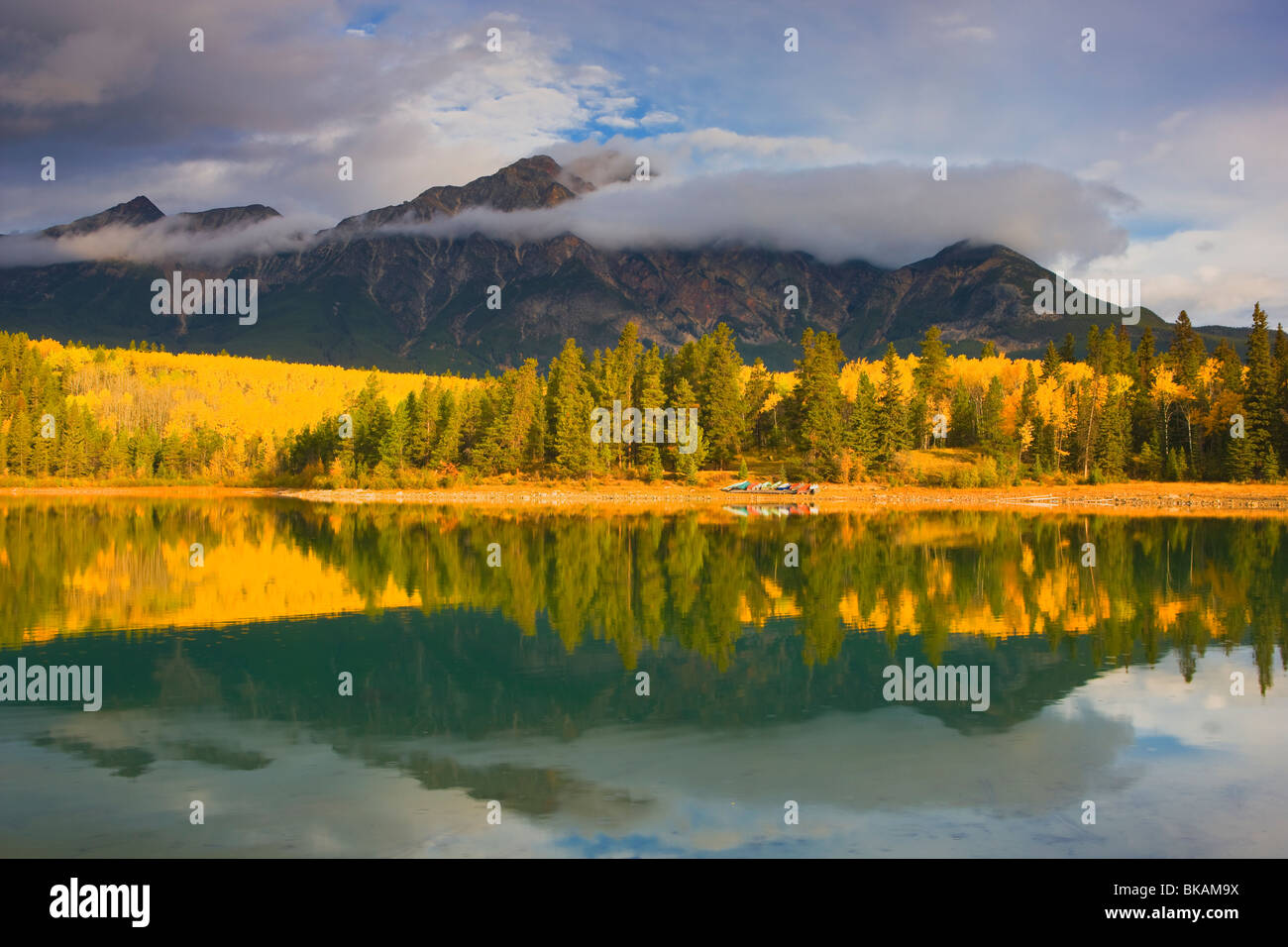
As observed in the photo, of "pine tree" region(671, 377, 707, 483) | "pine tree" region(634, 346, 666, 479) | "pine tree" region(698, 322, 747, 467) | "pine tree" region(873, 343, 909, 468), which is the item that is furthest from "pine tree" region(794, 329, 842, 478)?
"pine tree" region(634, 346, 666, 479)

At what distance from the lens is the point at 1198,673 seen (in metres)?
23.2

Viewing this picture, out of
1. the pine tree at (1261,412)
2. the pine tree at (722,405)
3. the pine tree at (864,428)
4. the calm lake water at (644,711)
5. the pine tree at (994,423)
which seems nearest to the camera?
the calm lake water at (644,711)

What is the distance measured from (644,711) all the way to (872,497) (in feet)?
262

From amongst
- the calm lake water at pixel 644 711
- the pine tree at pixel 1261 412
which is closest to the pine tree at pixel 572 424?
the calm lake water at pixel 644 711

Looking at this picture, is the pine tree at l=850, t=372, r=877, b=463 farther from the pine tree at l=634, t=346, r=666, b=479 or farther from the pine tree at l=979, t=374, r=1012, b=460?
the pine tree at l=634, t=346, r=666, b=479

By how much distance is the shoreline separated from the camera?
87562 mm

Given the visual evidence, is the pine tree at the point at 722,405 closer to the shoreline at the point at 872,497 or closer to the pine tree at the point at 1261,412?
the shoreline at the point at 872,497

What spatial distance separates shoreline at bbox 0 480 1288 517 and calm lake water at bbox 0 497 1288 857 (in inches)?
1844

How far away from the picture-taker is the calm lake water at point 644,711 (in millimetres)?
13875

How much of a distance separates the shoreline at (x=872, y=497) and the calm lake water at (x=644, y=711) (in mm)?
46826

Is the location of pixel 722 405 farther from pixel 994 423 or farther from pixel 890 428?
pixel 994 423
